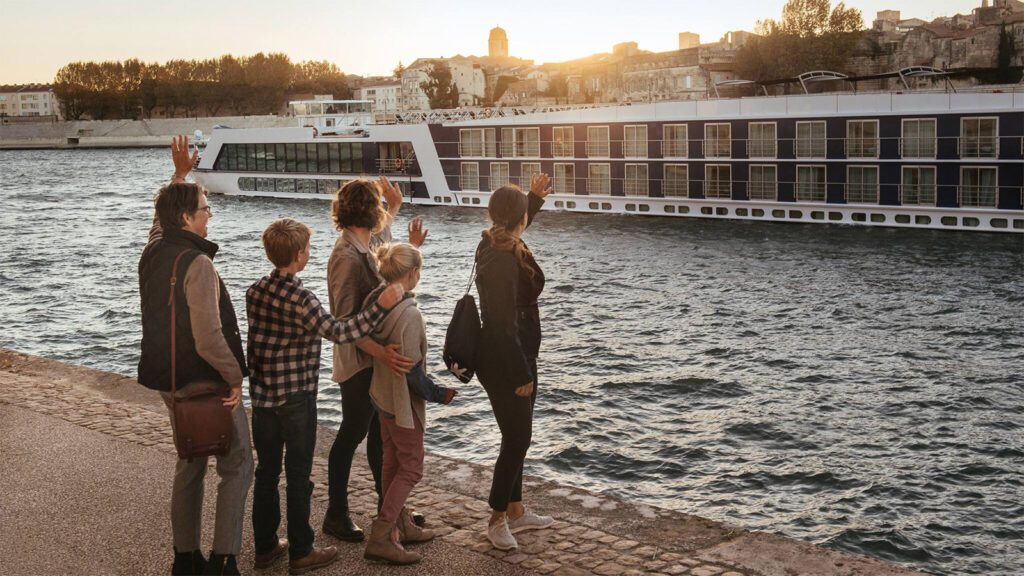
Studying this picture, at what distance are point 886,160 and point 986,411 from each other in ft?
72.7

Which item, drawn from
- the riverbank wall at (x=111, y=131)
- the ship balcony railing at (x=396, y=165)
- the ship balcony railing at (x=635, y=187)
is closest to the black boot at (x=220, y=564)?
the ship balcony railing at (x=635, y=187)

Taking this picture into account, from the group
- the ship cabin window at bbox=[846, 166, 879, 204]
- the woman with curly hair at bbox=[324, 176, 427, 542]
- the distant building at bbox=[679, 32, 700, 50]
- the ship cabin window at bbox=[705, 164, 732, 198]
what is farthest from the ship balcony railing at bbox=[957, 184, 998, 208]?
the distant building at bbox=[679, 32, 700, 50]

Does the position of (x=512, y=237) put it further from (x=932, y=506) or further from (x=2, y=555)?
(x=932, y=506)

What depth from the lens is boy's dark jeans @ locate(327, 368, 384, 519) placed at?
5871 millimetres

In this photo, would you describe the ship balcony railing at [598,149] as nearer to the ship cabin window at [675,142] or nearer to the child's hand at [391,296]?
the ship cabin window at [675,142]

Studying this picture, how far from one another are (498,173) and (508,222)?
130 ft

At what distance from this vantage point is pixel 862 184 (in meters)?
35.3

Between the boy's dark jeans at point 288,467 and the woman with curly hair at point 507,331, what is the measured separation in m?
0.98

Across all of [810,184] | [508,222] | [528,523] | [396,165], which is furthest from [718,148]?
Answer: [508,222]

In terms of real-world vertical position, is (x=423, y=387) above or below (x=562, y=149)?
below

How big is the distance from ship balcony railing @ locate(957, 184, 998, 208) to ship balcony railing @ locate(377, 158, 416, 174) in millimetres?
23066

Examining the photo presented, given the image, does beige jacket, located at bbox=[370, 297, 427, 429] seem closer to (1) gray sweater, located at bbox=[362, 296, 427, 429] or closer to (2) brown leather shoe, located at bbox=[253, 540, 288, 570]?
(1) gray sweater, located at bbox=[362, 296, 427, 429]

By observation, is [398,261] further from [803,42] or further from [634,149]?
[803,42]

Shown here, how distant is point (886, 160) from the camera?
34594mm
